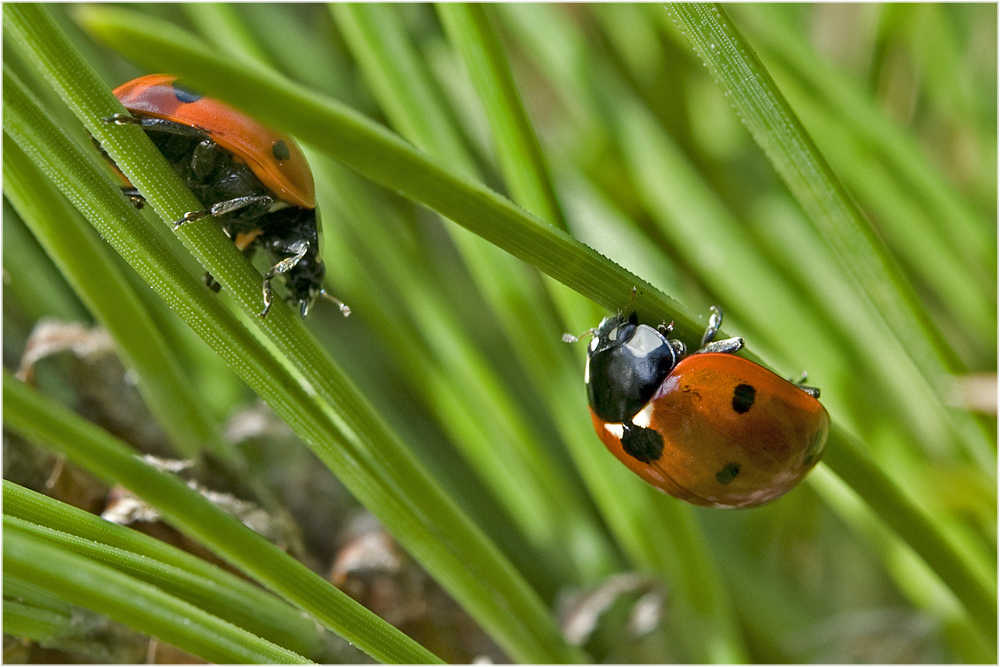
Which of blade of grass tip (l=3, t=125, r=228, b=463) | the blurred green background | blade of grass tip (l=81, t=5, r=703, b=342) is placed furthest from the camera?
the blurred green background

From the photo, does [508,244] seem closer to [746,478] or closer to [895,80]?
[746,478]

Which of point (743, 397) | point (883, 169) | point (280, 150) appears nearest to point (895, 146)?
point (883, 169)

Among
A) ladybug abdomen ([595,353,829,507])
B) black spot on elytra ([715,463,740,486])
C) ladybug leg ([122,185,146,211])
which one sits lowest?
black spot on elytra ([715,463,740,486])

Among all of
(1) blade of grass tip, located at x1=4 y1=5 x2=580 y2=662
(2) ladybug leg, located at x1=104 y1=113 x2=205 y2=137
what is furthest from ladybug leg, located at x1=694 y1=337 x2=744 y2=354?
(2) ladybug leg, located at x1=104 y1=113 x2=205 y2=137

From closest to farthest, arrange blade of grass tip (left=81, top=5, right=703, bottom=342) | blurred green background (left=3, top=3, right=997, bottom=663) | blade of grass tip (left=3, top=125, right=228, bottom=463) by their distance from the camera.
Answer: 1. blade of grass tip (left=81, top=5, right=703, bottom=342)
2. blade of grass tip (left=3, top=125, right=228, bottom=463)
3. blurred green background (left=3, top=3, right=997, bottom=663)

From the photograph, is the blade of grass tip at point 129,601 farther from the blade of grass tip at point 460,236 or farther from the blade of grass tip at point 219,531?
the blade of grass tip at point 460,236

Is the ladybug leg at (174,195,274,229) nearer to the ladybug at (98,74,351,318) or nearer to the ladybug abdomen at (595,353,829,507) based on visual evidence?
A: the ladybug at (98,74,351,318)

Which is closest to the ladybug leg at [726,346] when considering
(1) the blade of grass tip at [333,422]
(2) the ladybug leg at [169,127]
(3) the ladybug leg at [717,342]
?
(3) the ladybug leg at [717,342]
